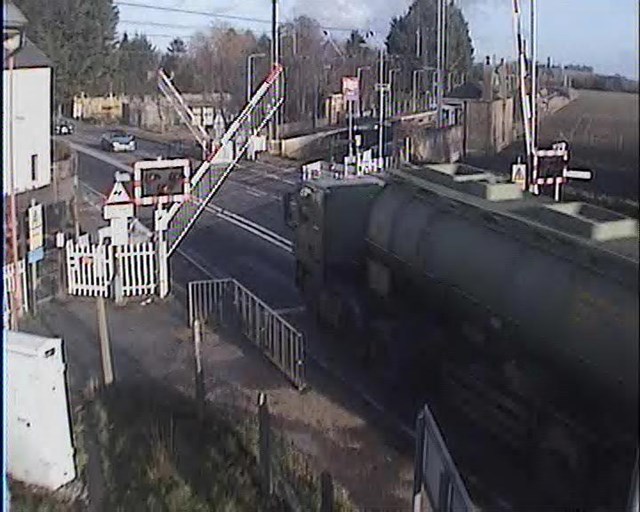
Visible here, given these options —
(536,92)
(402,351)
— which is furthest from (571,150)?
(402,351)

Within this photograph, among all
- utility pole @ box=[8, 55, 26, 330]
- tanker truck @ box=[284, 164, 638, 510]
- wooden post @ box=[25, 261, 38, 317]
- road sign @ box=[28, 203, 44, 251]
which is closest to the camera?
tanker truck @ box=[284, 164, 638, 510]

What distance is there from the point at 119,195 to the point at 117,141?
168 millimetres

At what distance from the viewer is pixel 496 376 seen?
7.32ft

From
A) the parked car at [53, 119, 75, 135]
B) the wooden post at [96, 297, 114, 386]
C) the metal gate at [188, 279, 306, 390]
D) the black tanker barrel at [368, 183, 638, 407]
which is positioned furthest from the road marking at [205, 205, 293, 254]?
the black tanker barrel at [368, 183, 638, 407]

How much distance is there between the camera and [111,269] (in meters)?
2.97

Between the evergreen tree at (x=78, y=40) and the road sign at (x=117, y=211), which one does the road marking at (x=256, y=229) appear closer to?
the road sign at (x=117, y=211)

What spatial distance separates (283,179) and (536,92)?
4.12 ft

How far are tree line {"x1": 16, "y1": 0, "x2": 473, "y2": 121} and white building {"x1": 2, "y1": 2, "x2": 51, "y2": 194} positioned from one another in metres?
0.08

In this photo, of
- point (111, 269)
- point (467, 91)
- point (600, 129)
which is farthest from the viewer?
point (111, 269)

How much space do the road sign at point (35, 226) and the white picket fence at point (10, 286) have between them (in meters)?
0.07

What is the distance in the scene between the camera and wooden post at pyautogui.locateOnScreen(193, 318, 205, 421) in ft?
9.95

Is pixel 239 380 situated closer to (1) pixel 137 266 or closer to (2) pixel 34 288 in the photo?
(1) pixel 137 266

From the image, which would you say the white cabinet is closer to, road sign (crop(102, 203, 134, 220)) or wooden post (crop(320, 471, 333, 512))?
road sign (crop(102, 203, 134, 220))

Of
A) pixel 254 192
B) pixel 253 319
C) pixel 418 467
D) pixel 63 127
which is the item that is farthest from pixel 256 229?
pixel 418 467
